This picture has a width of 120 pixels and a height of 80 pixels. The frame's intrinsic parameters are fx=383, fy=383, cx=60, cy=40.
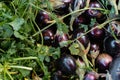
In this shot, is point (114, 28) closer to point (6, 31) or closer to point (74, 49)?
point (74, 49)

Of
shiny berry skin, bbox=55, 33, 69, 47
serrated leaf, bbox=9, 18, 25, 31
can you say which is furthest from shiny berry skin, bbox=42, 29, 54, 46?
serrated leaf, bbox=9, 18, 25, 31

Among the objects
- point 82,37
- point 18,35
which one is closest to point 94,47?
point 82,37

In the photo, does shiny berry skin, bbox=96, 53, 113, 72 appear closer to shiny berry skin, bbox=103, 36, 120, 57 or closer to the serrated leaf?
shiny berry skin, bbox=103, 36, 120, 57

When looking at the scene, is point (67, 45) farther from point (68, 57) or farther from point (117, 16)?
point (117, 16)

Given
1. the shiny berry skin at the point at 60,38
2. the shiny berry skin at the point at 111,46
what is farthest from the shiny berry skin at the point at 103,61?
the shiny berry skin at the point at 60,38

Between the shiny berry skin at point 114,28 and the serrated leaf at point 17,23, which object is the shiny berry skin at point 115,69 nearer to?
the shiny berry skin at point 114,28

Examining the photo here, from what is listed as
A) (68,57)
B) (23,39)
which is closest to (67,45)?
(68,57)
